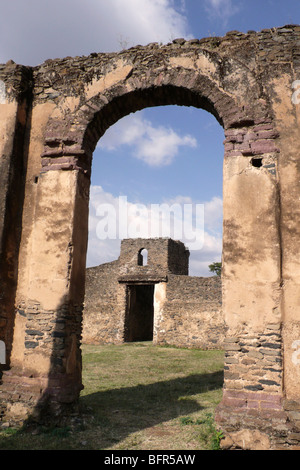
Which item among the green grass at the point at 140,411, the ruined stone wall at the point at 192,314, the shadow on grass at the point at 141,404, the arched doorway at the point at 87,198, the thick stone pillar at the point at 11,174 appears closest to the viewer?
the green grass at the point at 140,411

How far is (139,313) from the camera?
64.1ft

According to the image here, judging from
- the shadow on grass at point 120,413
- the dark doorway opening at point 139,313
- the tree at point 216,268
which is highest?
the tree at point 216,268

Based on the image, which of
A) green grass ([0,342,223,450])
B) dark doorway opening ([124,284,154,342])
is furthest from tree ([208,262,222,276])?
green grass ([0,342,223,450])

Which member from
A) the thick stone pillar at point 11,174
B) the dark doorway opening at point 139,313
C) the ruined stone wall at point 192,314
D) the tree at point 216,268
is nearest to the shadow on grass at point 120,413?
the thick stone pillar at point 11,174

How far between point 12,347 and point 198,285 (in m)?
10.8

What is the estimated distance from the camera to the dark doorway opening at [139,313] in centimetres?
1717

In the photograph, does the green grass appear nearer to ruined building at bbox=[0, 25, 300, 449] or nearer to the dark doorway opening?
ruined building at bbox=[0, 25, 300, 449]

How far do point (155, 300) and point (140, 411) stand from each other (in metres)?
10.6

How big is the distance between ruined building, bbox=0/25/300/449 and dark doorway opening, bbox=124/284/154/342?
1153 cm

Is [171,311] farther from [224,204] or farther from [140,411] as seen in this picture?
[224,204]

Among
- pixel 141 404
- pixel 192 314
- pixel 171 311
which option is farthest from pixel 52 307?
pixel 171 311

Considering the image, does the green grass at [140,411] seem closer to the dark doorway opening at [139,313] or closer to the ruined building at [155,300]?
the ruined building at [155,300]

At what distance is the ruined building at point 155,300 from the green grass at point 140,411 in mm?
4663

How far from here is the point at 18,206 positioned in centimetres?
617
